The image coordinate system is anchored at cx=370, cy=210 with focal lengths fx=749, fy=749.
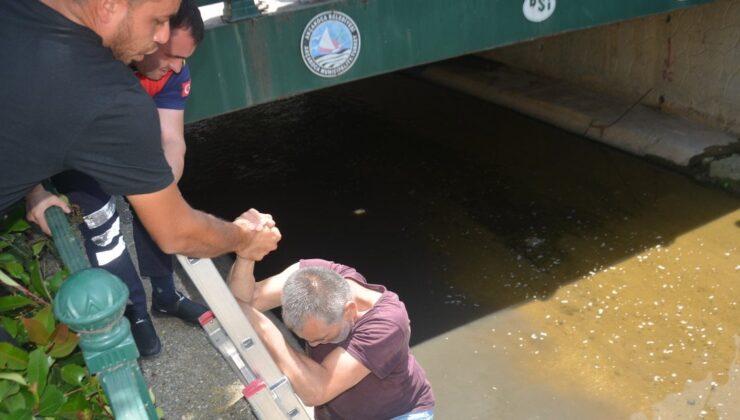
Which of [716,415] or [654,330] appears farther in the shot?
[654,330]

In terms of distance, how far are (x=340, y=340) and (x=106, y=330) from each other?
1269 millimetres

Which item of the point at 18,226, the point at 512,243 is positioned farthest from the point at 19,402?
the point at 512,243

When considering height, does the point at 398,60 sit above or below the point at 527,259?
above

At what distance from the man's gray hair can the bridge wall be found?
6.54 meters

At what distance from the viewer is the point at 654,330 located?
5.50 metres

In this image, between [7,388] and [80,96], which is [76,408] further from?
[80,96]

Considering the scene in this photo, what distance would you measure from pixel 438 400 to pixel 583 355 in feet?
3.65

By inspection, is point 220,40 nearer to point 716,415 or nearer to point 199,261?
point 199,261

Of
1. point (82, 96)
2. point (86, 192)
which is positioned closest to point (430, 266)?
point (86, 192)

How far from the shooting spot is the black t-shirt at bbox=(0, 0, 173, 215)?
171 centimetres

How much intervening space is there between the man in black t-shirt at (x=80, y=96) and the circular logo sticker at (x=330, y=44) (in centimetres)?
296

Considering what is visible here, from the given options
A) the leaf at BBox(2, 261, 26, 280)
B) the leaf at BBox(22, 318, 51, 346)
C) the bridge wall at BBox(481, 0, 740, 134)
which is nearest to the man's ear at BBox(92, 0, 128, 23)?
the leaf at BBox(22, 318, 51, 346)

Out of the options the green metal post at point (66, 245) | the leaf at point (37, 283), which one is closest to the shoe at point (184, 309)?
the leaf at point (37, 283)

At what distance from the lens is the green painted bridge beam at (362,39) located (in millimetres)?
4625
